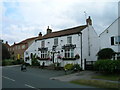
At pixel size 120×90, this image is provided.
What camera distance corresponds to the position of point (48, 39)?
4006 centimetres

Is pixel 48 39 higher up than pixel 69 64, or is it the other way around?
pixel 48 39

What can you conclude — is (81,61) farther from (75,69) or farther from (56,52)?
(56,52)

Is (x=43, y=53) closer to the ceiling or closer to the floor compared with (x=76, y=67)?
closer to the ceiling

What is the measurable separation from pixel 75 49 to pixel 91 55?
353cm

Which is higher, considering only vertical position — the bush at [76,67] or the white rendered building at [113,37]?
the white rendered building at [113,37]

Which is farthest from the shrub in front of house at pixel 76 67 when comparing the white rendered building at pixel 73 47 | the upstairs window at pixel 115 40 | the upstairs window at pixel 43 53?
the upstairs window at pixel 43 53

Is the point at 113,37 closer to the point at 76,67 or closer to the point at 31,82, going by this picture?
the point at 76,67

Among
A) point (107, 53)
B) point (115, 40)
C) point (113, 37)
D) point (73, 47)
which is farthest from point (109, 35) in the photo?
point (73, 47)

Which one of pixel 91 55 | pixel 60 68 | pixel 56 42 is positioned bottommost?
pixel 60 68

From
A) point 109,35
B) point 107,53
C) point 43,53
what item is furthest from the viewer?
point 43,53

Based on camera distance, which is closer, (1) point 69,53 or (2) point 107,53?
(2) point 107,53

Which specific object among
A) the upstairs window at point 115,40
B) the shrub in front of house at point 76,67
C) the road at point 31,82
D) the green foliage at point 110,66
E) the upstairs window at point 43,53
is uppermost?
the upstairs window at point 115,40

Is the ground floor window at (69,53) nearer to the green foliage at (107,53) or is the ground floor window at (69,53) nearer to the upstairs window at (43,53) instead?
the upstairs window at (43,53)

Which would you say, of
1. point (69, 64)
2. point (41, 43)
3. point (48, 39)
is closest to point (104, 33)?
point (69, 64)
